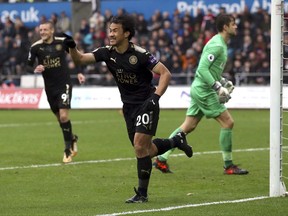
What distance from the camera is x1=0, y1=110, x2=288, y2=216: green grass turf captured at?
948 centimetres

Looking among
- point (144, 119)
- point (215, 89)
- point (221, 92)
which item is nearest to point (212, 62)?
point (215, 89)

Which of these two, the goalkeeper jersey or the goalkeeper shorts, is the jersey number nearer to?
the goalkeeper jersey

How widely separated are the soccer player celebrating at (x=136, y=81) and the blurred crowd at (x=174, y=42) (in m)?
18.5

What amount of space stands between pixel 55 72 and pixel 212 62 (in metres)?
3.43

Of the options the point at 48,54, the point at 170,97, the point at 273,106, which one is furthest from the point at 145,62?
the point at 170,97

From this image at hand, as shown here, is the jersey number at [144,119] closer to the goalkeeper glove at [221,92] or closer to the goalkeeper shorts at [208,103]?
the goalkeeper glove at [221,92]

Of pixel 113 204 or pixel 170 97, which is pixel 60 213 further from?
pixel 170 97

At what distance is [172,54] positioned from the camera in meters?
32.0

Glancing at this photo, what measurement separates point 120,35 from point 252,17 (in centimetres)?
2171

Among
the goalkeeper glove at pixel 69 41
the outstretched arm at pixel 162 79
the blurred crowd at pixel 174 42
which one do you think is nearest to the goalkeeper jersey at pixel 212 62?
the outstretched arm at pixel 162 79

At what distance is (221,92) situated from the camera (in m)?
→ 12.5

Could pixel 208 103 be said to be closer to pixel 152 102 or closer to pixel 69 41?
pixel 152 102

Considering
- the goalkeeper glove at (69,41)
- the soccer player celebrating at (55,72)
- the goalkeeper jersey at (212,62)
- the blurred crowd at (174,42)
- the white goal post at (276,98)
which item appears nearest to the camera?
the goalkeeper glove at (69,41)

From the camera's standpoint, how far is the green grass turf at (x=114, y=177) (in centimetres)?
948
